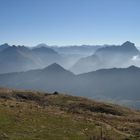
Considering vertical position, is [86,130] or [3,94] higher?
[3,94]

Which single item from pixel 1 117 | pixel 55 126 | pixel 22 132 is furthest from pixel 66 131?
pixel 1 117

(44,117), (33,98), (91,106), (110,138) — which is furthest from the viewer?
(33,98)

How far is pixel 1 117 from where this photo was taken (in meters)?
35.6

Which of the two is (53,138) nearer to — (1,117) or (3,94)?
(1,117)

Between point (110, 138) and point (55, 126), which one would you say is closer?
point (110, 138)

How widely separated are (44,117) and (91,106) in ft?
123

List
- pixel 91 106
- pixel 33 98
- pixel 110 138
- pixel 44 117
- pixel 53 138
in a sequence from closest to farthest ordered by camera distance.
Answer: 1. pixel 53 138
2. pixel 110 138
3. pixel 44 117
4. pixel 91 106
5. pixel 33 98

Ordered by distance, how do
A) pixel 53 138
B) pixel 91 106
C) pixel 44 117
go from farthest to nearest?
pixel 91 106
pixel 44 117
pixel 53 138

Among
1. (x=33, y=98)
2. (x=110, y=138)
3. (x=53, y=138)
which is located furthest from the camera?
(x=33, y=98)

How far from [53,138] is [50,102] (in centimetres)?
4935

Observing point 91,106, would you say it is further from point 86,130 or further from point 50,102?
point 86,130

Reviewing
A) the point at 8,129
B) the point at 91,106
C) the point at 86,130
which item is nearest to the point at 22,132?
the point at 8,129

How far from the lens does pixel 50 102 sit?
79688 mm

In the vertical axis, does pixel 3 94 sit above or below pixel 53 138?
above
